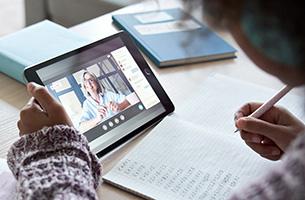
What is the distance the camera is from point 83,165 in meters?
0.82

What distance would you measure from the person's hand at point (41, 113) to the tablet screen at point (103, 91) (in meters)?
Result: 0.05

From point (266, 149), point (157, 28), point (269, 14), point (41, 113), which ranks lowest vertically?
point (266, 149)

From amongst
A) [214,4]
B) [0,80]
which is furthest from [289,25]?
[0,80]

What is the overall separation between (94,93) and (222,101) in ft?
0.90

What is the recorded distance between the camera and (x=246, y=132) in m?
0.96

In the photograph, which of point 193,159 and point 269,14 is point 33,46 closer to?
point 193,159

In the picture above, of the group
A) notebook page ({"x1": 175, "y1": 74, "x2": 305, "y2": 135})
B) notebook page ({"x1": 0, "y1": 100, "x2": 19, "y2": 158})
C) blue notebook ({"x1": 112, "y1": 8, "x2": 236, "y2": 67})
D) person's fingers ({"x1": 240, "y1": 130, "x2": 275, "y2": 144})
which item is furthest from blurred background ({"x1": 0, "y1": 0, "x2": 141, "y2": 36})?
person's fingers ({"x1": 240, "y1": 130, "x2": 275, "y2": 144})

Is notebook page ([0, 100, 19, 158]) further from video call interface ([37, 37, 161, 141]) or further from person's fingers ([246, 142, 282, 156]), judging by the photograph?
person's fingers ([246, 142, 282, 156])

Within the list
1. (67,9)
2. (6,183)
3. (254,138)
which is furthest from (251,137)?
(67,9)

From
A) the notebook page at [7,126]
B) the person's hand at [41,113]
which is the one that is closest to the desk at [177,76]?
the notebook page at [7,126]

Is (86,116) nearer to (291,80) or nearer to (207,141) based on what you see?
(207,141)

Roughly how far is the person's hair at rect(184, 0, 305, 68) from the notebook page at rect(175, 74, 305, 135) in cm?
51

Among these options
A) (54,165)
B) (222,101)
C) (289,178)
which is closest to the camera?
(289,178)

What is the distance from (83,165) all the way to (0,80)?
0.43 meters
